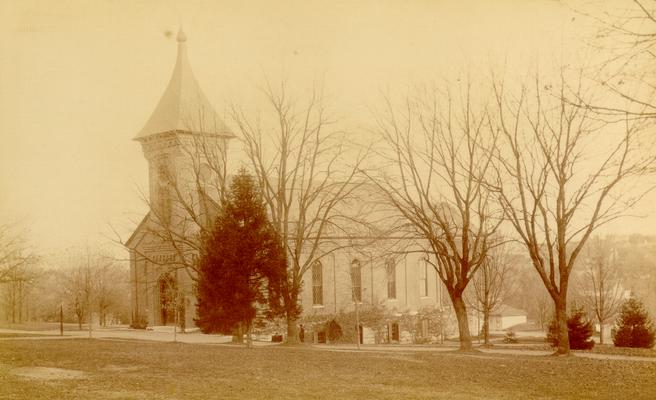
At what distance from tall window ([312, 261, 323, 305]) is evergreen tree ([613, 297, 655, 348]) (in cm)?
2100

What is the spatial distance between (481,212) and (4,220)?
16.4m

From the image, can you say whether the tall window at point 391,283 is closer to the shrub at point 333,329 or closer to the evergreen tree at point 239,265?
the shrub at point 333,329

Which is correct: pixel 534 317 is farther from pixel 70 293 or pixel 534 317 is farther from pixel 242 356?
pixel 242 356

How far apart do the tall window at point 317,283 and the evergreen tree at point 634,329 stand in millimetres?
20996

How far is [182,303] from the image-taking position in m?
39.4

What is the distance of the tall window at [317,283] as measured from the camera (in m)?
45.3

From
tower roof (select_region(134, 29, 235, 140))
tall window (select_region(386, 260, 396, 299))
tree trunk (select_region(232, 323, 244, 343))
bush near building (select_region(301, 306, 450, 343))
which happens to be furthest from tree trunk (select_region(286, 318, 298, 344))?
tall window (select_region(386, 260, 396, 299))

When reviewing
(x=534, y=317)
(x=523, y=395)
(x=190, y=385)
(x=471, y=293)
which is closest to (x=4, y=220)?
(x=190, y=385)

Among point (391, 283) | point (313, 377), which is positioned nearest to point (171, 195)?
point (391, 283)

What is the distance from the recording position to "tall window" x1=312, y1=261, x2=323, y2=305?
149ft

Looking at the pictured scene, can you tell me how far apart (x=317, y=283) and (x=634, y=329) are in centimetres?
2203

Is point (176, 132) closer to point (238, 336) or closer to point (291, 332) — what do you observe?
point (238, 336)

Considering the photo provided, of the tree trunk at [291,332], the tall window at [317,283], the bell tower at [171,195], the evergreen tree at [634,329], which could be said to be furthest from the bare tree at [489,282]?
the bell tower at [171,195]

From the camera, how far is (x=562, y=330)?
21422 millimetres
